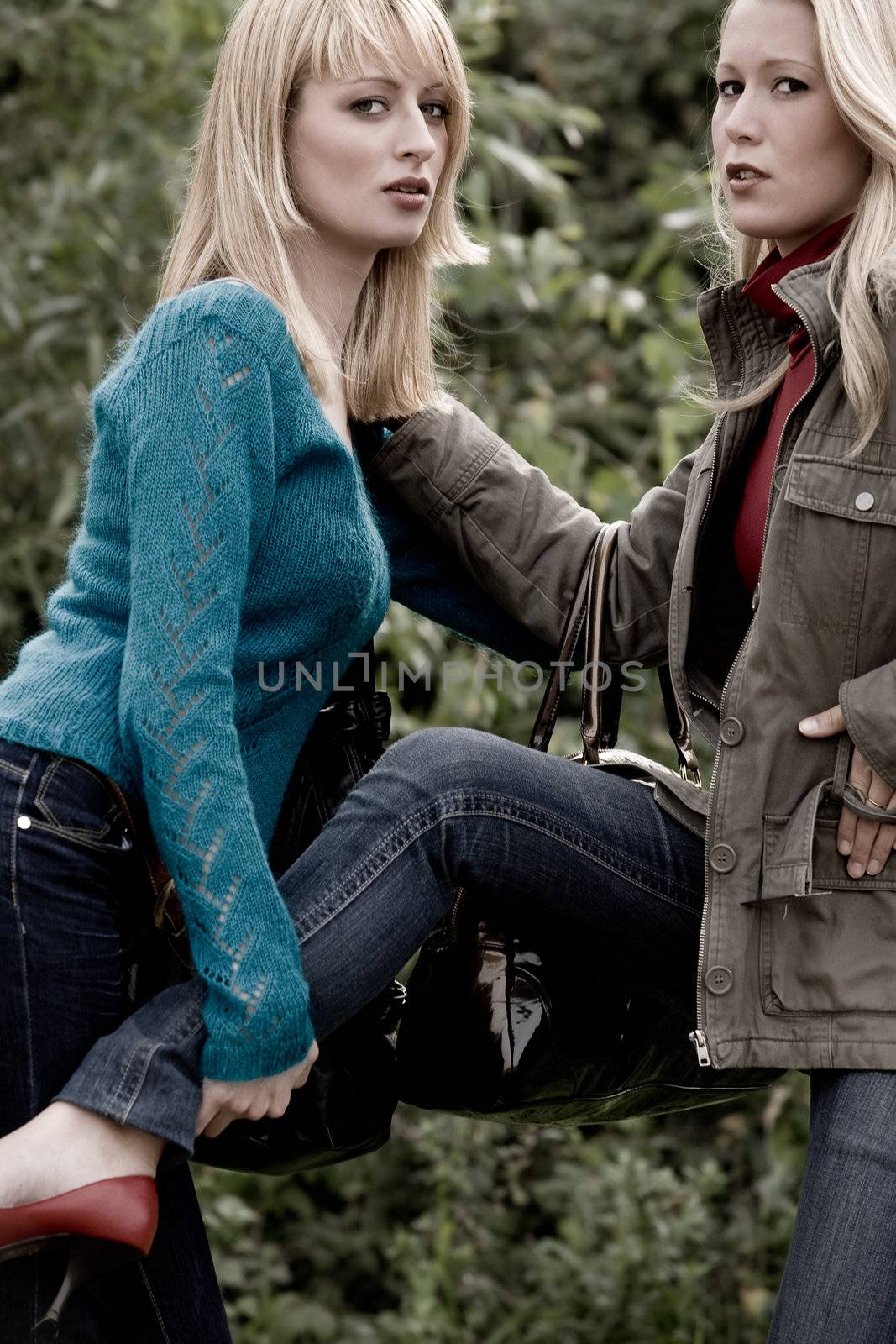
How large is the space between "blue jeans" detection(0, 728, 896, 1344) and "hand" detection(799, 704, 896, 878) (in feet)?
0.77

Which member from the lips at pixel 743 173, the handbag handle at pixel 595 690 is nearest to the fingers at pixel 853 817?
the handbag handle at pixel 595 690

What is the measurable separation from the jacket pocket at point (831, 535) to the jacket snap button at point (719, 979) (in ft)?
1.34

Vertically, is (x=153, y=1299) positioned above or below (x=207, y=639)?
below

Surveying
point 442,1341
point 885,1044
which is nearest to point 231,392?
point 885,1044

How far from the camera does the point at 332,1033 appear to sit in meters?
2.12

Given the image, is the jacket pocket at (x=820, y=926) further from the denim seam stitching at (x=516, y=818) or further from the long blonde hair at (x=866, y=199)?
the long blonde hair at (x=866, y=199)

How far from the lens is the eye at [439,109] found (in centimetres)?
226

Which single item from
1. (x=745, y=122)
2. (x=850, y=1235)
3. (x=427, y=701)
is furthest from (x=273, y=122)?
(x=427, y=701)

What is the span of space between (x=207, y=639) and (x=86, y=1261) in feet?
2.20

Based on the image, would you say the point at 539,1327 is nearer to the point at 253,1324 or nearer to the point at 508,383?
the point at 253,1324

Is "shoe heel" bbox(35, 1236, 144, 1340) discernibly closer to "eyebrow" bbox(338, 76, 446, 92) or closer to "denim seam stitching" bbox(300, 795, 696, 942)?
"denim seam stitching" bbox(300, 795, 696, 942)

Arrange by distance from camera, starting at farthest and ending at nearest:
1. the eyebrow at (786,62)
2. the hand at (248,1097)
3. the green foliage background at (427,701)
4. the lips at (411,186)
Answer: the green foliage background at (427,701), the lips at (411,186), the eyebrow at (786,62), the hand at (248,1097)

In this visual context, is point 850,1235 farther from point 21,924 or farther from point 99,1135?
point 21,924

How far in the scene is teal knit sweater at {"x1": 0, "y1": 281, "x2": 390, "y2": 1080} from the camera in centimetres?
187
